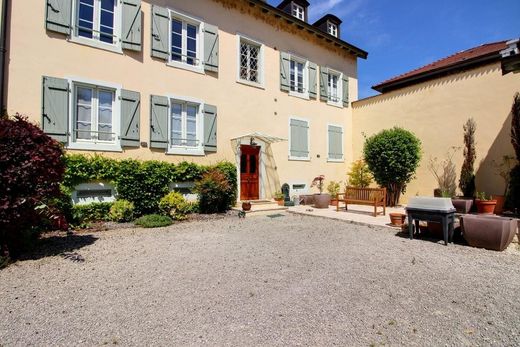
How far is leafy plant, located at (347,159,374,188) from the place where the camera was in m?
12.4

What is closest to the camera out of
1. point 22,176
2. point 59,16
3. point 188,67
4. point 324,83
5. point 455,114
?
point 22,176

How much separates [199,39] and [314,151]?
635cm

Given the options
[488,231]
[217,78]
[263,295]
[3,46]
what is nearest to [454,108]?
[488,231]

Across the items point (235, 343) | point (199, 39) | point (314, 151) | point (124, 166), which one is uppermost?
point (199, 39)

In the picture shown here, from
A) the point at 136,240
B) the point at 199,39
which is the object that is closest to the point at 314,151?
the point at 199,39

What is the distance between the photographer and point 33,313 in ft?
8.79

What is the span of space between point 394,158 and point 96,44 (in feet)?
32.4

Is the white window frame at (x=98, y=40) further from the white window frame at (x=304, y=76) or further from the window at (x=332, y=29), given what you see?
the window at (x=332, y=29)

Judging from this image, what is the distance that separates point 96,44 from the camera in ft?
24.2

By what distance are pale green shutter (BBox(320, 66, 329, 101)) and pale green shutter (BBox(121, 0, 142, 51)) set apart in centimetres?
782

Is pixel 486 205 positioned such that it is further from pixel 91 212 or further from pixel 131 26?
pixel 131 26

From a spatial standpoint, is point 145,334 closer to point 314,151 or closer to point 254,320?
point 254,320

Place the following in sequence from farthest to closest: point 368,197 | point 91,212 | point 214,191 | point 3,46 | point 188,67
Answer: point 188,67
point 368,197
point 214,191
point 91,212
point 3,46

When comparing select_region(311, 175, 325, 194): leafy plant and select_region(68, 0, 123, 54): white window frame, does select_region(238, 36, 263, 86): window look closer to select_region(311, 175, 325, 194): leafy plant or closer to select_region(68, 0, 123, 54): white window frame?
select_region(68, 0, 123, 54): white window frame
